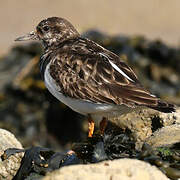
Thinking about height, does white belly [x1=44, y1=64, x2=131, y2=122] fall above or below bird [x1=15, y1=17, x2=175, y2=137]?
below

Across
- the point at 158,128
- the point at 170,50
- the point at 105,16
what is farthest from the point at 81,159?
the point at 105,16

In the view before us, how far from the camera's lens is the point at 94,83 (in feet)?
16.3

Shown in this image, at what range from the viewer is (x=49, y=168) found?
14.6 feet

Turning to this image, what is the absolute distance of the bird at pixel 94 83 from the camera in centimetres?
482

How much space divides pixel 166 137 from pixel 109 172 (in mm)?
1231

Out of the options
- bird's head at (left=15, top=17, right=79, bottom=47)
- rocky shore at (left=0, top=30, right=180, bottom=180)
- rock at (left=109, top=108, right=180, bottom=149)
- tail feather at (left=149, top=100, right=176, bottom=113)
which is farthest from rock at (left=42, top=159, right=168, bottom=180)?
bird's head at (left=15, top=17, right=79, bottom=47)

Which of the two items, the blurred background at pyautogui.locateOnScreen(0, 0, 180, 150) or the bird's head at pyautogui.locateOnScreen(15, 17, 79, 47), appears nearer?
the bird's head at pyautogui.locateOnScreen(15, 17, 79, 47)

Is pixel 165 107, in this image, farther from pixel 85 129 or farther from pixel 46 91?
pixel 46 91

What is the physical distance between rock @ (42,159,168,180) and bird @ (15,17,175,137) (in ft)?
4.18

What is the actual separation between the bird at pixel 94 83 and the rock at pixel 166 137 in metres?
0.19

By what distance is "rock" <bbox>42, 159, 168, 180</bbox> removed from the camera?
332 cm

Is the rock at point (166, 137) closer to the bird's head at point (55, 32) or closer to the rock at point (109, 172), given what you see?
the rock at point (109, 172)

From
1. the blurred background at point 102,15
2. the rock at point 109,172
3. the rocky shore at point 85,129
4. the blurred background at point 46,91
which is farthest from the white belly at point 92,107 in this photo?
the blurred background at point 102,15

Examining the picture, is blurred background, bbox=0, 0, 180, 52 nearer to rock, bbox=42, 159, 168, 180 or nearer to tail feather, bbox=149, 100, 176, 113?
tail feather, bbox=149, 100, 176, 113
